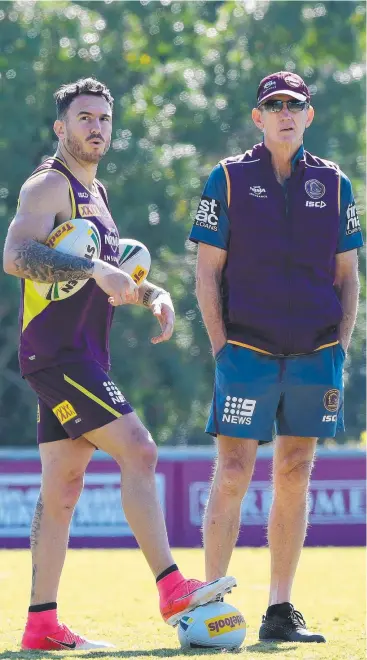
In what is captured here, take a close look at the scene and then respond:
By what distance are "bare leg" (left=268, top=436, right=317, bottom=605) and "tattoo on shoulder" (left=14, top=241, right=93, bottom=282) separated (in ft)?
4.21

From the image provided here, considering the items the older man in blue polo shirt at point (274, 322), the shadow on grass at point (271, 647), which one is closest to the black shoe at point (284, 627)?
the older man in blue polo shirt at point (274, 322)

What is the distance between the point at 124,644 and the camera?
613cm

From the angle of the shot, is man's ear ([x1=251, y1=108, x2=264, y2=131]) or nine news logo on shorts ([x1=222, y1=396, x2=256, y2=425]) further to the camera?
man's ear ([x1=251, y1=108, x2=264, y2=131])

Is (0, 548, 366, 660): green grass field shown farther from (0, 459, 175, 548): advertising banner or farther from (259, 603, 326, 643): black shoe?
(0, 459, 175, 548): advertising banner

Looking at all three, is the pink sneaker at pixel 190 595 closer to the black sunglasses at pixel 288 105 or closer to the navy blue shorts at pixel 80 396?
the navy blue shorts at pixel 80 396

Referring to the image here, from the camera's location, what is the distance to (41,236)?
237 inches

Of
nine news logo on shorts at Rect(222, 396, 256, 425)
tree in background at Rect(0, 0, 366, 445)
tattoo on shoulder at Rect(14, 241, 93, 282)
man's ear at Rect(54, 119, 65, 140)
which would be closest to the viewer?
tattoo on shoulder at Rect(14, 241, 93, 282)

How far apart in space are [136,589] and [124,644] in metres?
3.73

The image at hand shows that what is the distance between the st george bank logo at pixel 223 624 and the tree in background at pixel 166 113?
24.8m

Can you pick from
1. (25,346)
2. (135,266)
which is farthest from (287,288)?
(25,346)

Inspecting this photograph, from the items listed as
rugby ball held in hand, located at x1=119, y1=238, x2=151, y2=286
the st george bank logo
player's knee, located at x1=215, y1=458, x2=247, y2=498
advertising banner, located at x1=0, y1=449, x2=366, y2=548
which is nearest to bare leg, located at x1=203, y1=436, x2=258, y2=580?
player's knee, located at x1=215, y1=458, x2=247, y2=498

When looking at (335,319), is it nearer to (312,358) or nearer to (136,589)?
(312,358)

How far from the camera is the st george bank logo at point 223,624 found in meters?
5.66

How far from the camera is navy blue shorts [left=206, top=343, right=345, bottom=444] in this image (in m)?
6.26
